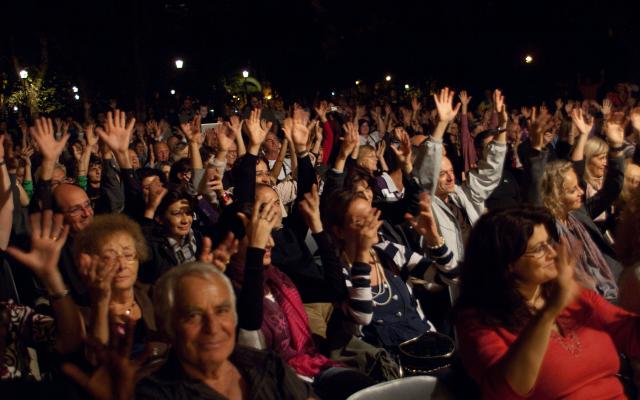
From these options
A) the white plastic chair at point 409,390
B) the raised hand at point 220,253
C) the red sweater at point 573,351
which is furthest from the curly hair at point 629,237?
the raised hand at point 220,253

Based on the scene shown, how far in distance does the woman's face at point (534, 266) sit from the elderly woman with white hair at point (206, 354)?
0.97 metres

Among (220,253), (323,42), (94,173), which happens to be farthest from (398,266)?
(323,42)

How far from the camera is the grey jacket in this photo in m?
5.00

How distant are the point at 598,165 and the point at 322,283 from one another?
3155 mm

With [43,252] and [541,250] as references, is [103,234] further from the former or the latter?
[541,250]

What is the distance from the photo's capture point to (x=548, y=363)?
2578 mm

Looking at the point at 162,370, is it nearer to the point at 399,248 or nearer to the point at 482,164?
the point at 399,248

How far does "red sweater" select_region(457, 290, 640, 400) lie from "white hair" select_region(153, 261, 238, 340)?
95 centimetres

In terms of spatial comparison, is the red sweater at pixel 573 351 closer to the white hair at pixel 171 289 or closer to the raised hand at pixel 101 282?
the white hair at pixel 171 289

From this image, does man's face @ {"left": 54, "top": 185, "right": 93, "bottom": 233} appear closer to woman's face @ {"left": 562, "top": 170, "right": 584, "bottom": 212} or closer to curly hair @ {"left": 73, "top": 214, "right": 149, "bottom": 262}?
curly hair @ {"left": 73, "top": 214, "right": 149, "bottom": 262}

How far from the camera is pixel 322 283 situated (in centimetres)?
411

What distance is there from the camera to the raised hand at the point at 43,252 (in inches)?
107

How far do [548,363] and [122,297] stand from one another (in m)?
2.01

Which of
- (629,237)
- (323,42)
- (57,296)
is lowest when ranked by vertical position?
(57,296)
